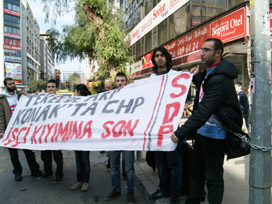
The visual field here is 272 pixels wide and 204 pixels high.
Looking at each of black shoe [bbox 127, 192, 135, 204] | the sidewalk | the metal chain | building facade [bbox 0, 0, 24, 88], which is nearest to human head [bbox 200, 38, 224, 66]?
the metal chain

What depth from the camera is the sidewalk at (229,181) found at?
3169 mm

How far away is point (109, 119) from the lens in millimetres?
3180

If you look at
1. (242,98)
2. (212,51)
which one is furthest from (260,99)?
(242,98)

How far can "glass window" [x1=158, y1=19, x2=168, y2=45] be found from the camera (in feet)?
51.5

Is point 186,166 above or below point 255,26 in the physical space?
below

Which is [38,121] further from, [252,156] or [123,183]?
[252,156]

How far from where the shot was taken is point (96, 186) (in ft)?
13.6

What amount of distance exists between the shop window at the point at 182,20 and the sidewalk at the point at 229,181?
30.7 feet

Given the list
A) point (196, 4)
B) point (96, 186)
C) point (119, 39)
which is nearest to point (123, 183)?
point (96, 186)

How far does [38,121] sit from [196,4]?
10.3 meters

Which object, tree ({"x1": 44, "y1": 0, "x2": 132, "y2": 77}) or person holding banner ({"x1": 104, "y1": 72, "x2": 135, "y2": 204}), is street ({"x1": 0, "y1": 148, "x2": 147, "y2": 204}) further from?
tree ({"x1": 44, "y1": 0, "x2": 132, "y2": 77})

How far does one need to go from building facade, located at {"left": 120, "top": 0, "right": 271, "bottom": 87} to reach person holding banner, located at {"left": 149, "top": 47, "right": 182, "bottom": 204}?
11.3 feet

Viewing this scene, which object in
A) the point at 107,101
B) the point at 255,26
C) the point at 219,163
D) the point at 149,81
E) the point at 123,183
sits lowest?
the point at 123,183

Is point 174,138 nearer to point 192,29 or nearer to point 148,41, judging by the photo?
point 192,29
